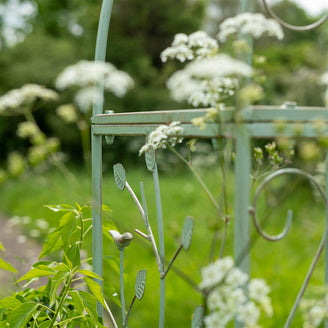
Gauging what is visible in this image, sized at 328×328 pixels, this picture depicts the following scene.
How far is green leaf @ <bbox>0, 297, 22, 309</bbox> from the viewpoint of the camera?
1.19m

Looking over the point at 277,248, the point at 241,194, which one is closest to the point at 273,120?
the point at 241,194

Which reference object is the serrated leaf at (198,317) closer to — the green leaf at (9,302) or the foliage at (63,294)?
the foliage at (63,294)

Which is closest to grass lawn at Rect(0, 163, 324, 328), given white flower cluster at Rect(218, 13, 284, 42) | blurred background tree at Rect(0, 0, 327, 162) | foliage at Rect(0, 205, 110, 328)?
foliage at Rect(0, 205, 110, 328)

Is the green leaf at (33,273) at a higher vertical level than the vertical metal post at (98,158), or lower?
lower

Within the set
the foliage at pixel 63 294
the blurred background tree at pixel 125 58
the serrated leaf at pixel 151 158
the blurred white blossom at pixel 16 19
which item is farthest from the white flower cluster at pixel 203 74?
the blurred white blossom at pixel 16 19

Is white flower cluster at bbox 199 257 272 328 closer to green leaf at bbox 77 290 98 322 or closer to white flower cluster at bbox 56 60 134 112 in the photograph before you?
white flower cluster at bbox 56 60 134 112

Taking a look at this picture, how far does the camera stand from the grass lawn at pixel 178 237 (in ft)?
8.29

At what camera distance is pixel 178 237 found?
3.47 ft

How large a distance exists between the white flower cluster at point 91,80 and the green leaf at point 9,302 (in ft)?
1.98

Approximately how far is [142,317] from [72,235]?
1444 mm

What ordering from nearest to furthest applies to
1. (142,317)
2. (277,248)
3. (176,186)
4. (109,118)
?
1. (109,118)
2. (142,317)
3. (277,248)
4. (176,186)

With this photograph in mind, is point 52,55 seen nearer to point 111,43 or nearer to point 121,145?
point 111,43

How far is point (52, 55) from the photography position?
9.20 meters

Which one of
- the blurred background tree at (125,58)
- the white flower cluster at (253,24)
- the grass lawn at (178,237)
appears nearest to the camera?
the white flower cluster at (253,24)
